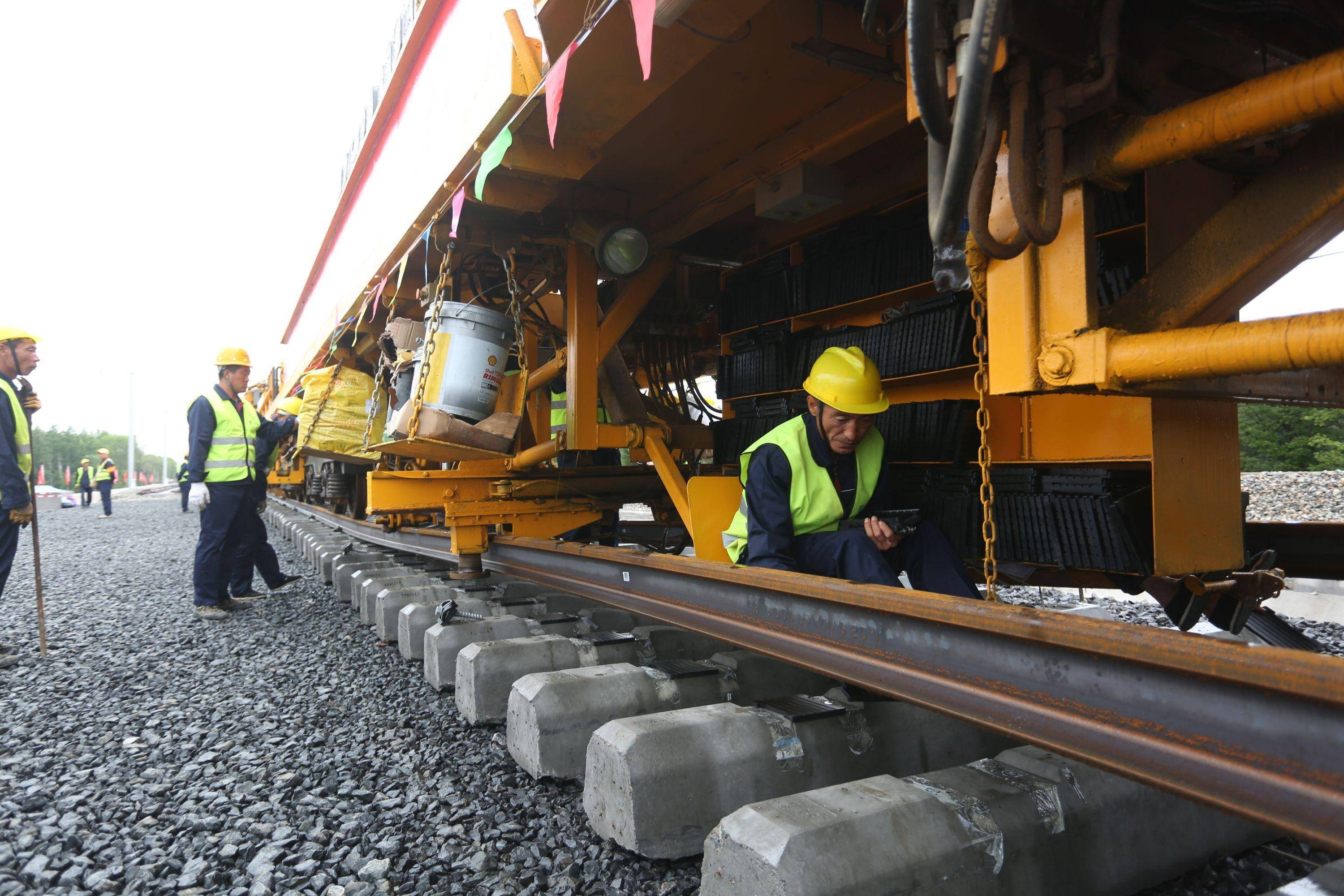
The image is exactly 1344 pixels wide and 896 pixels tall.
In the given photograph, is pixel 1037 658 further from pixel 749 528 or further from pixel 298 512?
pixel 298 512

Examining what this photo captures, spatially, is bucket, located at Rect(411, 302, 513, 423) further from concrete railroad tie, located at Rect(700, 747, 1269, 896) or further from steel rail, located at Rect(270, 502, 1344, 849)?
concrete railroad tie, located at Rect(700, 747, 1269, 896)

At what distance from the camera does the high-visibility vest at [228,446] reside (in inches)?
235

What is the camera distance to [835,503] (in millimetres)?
2916

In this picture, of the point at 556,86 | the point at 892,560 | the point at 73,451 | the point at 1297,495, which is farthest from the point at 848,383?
the point at 73,451

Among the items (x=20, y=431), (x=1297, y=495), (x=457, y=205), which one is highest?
(x=457, y=205)

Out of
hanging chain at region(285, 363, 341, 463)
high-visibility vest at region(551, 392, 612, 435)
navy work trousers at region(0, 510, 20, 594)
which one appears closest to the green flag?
high-visibility vest at region(551, 392, 612, 435)

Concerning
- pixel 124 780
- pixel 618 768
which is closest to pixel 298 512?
pixel 124 780

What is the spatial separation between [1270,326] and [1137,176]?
0.98 meters

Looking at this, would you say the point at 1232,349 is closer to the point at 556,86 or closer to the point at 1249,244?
the point at 1249,244

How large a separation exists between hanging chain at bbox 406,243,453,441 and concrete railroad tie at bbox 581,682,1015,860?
2.20 meters

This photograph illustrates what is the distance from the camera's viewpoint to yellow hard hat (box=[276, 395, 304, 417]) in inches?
409

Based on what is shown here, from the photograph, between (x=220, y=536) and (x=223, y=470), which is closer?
(x=220, y=536)

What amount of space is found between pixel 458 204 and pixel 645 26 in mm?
1758

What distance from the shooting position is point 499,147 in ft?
9.11
